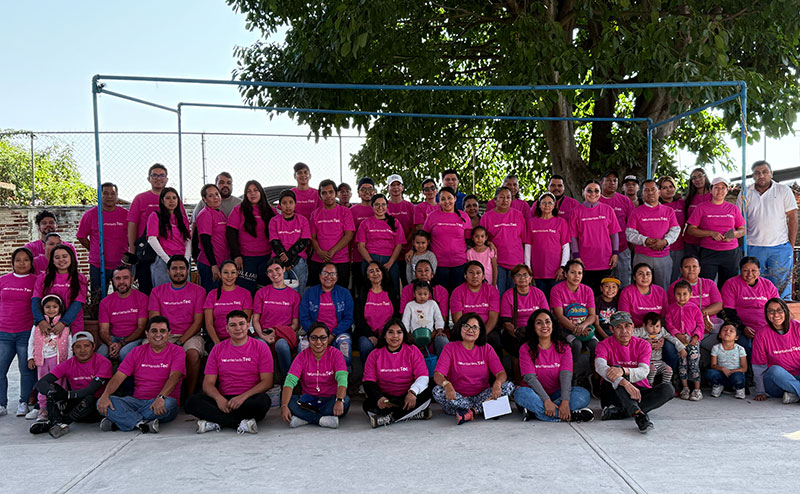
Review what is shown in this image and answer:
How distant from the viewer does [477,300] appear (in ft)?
22.2

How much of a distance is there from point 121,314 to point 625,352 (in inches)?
190

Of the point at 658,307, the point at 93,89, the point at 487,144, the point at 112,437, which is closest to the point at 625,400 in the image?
the point at 658,307

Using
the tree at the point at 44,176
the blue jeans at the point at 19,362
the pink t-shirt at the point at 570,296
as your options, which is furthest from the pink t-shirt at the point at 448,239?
the tree at the point at 44,176

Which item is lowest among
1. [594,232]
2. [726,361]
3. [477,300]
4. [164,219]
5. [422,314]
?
[726,361]

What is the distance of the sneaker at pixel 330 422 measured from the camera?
5.57 m

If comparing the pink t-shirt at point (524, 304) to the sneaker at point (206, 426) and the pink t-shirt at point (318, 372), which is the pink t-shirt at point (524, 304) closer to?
the pink t-shirt at point (318, 372)

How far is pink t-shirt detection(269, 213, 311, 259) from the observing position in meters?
7.12

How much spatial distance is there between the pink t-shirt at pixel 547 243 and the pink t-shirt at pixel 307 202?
8.45ft

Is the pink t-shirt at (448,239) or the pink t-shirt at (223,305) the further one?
the pink t-shirt at (448,239)

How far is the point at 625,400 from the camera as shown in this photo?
220 inches

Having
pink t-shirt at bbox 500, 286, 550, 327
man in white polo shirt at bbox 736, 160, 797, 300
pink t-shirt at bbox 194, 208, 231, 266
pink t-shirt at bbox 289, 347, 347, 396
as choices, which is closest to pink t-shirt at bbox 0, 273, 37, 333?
pink t-shirt at bbox 194, 208, 231, 266

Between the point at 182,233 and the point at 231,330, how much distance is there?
1848 mm

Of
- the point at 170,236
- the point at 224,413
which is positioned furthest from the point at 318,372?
the point at 170,236

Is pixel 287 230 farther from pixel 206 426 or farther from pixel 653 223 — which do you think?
pixel 653 223
